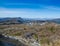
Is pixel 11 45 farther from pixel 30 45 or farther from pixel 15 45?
pixel 30 45

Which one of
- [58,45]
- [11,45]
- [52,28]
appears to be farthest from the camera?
[52,28]

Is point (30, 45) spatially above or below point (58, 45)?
below

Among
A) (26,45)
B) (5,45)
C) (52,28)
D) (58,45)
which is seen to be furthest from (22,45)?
(52,28)

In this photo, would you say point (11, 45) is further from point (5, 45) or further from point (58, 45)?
point (58, 45)

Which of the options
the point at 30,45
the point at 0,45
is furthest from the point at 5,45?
the point at 30,45

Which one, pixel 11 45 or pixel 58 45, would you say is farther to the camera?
pixel 11 45

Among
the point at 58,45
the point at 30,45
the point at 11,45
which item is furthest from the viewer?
the point at 11,45

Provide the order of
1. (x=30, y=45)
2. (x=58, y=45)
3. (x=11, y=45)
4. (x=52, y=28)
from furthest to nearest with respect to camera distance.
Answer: (x=52, y=28), (x=11, y=45), (x=30, y=45), (x=58, y=45)

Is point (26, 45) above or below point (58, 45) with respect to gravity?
below

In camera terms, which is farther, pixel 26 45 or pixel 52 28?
pixel 52 28
